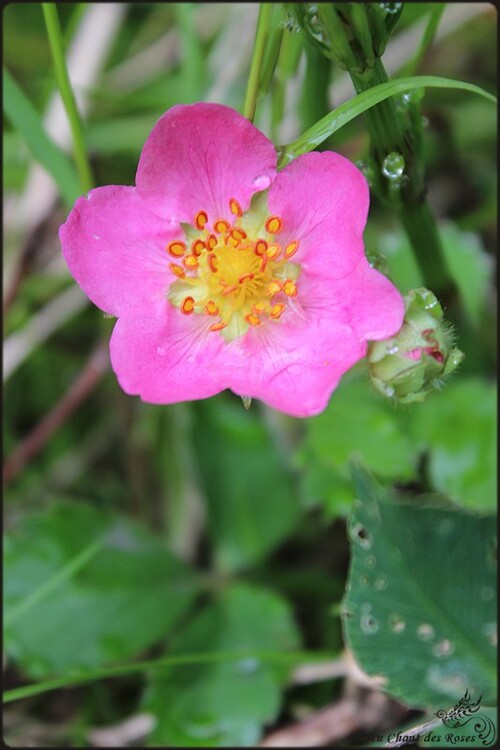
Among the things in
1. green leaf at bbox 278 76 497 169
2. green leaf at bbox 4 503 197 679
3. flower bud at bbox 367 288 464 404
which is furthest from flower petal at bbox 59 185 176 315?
green leaf at bbox 4 503 197 679

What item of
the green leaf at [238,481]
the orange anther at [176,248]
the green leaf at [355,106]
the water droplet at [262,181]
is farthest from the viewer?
the green leaf at [238,481]

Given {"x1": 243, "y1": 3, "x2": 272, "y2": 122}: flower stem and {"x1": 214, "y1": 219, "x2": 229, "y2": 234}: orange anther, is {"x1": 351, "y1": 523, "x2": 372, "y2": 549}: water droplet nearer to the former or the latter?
{"x1": 214, "y1": 219, "x2": 229, "y2": 234}: orange anther

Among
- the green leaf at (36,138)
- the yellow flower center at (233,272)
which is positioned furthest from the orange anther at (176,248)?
the green leaf at (36,138)

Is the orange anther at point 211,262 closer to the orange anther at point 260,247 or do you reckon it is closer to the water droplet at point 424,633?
the orange anther at point 260,247

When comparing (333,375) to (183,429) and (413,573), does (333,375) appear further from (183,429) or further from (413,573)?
(183,429)

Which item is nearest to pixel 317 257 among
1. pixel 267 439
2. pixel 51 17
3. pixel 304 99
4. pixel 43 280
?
pixel 304 99

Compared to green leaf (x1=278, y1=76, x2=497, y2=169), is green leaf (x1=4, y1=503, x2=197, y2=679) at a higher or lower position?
lower
